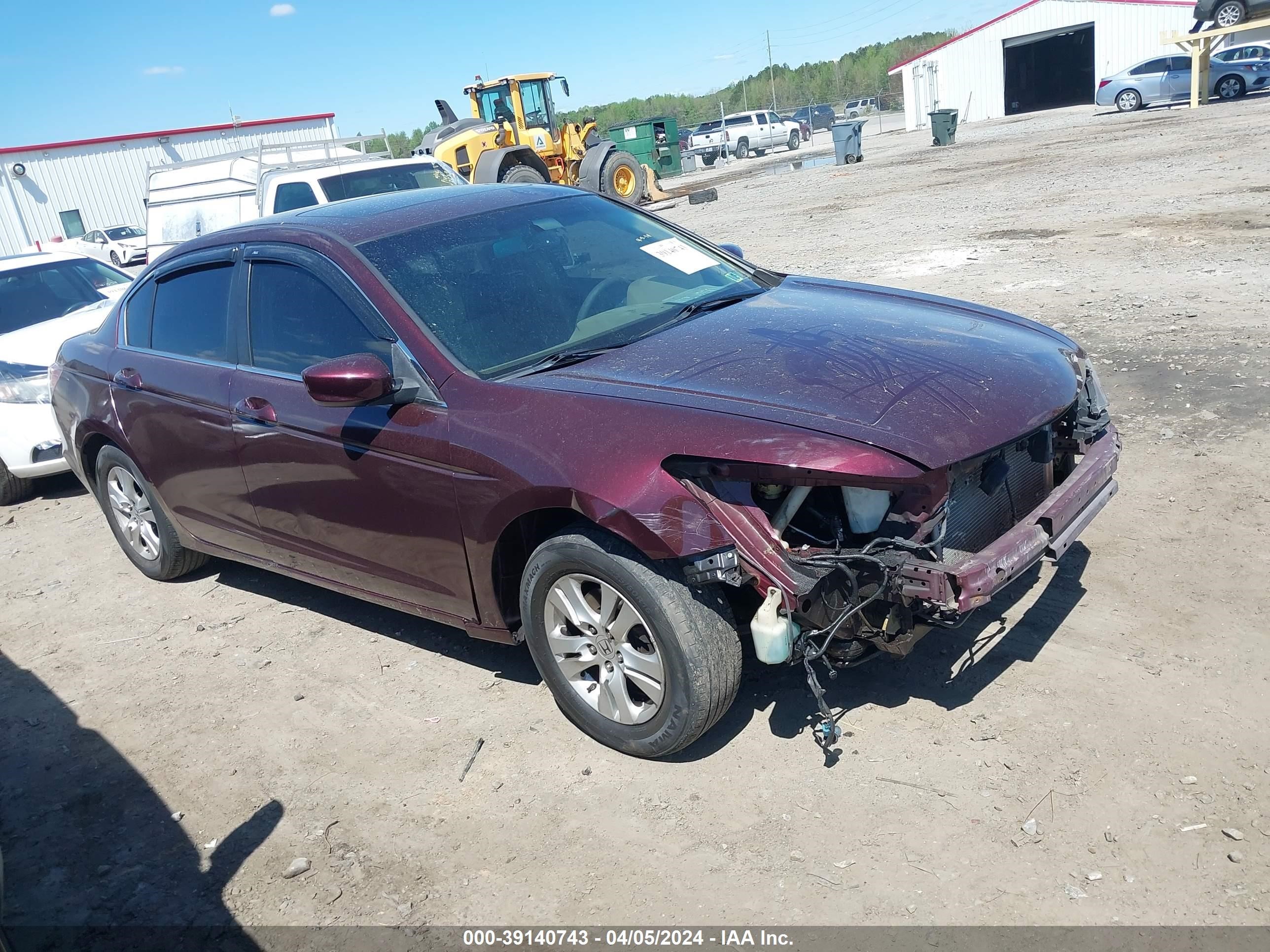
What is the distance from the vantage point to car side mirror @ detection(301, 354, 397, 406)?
3.46 m

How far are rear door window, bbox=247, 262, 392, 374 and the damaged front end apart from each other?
1521 millimetres

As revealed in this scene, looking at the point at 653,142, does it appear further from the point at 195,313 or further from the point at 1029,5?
the point at 195,313

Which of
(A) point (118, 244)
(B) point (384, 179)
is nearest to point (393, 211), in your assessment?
(B) point (384, 179)

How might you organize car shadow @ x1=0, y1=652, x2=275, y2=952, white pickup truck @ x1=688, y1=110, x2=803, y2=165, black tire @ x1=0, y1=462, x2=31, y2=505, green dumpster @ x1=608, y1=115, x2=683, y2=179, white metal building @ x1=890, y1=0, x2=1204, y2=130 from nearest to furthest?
car shadow @ x1=0, y1=652, x2=275, y2=952 → black tire @ x1=0, y1=462, x2=31, y2=505 → green dumpster @ x1=608, y1=115, x2=683, y2=179 → white metal building @ x1=890, y1=0, x2=1204, y2=130 → white pickup truck @ x1=688, y1=110, x2=803, y2=165

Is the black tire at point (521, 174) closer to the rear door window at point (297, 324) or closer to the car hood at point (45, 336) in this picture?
the car hood at point (45, 336)

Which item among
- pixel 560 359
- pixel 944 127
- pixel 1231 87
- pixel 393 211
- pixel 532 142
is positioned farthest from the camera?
pixel 944 127

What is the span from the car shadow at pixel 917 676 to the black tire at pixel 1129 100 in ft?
110

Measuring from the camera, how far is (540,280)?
4.06m

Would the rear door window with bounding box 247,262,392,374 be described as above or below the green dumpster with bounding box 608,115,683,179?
above

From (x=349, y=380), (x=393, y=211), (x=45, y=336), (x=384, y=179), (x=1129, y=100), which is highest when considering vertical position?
(x=393, y=211)

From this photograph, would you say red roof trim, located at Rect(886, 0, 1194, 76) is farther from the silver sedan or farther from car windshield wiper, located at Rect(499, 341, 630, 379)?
car windshield wiper, located at Rect(499, 341, 630, 379)

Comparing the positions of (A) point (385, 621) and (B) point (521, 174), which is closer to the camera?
(A) point (385, 621)

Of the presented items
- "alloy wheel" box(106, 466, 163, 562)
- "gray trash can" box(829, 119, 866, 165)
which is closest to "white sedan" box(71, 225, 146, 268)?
"gray trash can" box(829, 119, 866, 165)

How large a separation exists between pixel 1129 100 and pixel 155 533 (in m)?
34.7
